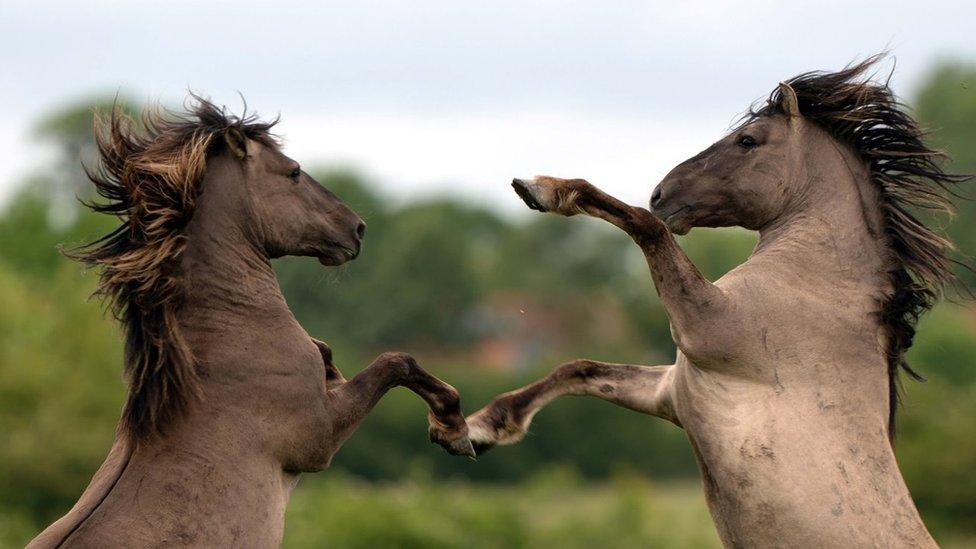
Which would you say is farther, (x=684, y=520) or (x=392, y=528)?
(x=684, y=520)

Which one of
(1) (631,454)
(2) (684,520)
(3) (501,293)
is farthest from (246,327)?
(3) (501,293)

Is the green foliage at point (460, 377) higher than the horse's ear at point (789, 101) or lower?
lower

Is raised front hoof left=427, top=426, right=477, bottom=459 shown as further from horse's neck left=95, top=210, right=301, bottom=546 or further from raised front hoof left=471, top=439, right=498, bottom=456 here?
horse's neck left=95, top=210, right=301, bottom=546

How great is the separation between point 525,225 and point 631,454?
164 ft

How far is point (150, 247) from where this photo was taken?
8078 millimetres

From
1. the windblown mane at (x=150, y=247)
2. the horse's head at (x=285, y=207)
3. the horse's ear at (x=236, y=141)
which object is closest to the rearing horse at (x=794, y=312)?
the horse's head at (x=285, y=207)

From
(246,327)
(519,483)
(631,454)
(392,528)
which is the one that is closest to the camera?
(246,327)

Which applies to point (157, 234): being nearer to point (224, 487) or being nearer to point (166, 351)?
point (166, 351)

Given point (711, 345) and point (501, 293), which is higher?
point (711, 345)

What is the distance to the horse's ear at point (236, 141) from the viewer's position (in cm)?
855

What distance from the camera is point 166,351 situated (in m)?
7.92

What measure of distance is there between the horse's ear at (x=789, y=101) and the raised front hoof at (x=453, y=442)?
276 centimetres

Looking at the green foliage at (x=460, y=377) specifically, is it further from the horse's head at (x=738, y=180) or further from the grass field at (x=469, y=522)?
the horse's head at (x=738, y=180)

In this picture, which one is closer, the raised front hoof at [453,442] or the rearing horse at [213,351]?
the rearing horse at [213,351]
